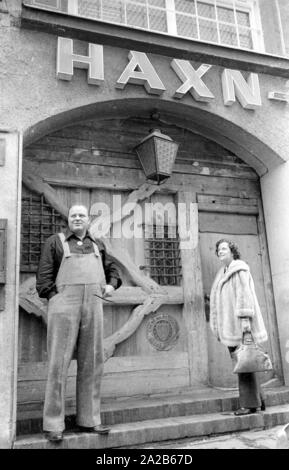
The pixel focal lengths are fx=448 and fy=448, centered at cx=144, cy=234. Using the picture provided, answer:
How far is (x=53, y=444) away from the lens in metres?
3.65

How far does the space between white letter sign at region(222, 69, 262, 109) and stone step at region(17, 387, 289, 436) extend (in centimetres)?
347

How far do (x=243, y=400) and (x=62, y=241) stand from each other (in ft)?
7.85

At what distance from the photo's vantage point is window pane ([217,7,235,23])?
21.4 ft

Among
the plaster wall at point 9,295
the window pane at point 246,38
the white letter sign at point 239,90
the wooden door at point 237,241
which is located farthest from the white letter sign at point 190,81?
the plaster wall at point 9,295

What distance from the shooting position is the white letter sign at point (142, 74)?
517 cm

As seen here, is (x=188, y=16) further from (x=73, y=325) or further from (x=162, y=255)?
(x=73, y=325)

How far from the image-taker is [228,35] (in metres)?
6.47

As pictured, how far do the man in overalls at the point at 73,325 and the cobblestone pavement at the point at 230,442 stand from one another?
626mm

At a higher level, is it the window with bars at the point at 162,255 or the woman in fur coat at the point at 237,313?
the window with bars at the point at 162,255

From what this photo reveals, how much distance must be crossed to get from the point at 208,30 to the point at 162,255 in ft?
11.0

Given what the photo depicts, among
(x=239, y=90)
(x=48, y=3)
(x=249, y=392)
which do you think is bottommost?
(x=249, y=392)

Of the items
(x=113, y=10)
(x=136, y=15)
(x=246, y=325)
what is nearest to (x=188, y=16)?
(x=136, y=15)

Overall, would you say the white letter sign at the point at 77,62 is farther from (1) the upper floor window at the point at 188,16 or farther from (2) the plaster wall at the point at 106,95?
(1) the upper floor window at the point at 188,16

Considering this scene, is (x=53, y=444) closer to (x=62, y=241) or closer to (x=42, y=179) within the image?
(x=62, y=241)
